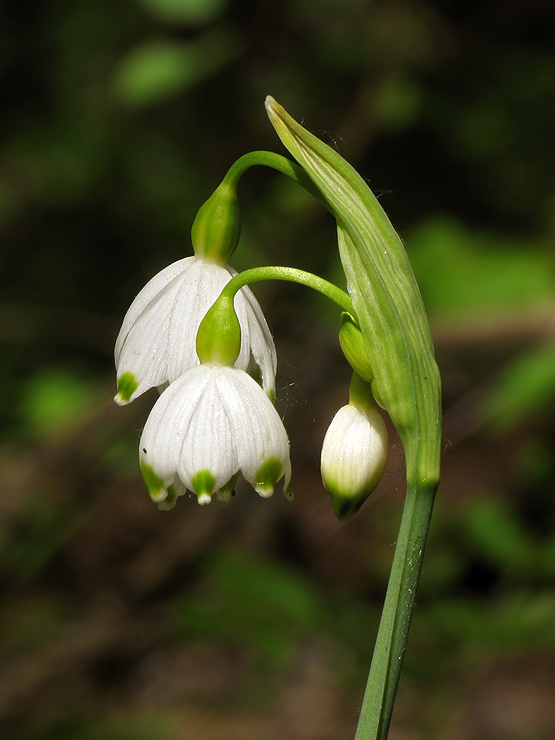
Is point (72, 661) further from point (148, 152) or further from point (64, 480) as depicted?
point (148, 152)

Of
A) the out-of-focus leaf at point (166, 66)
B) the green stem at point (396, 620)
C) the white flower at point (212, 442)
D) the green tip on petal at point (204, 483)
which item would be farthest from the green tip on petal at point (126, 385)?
the out-of-focus leaf at point (166, 66)

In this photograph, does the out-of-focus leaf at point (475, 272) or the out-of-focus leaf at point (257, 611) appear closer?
the out-of-focus leaf at point (257, 611)

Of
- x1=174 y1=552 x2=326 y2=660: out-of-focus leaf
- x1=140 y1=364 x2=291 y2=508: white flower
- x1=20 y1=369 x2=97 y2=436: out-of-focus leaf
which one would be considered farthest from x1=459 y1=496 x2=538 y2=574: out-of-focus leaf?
x1=140 y1=364 x2=291 y2=508: white flower

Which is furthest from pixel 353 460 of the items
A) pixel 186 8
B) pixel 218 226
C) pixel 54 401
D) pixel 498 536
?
pixel 54 401

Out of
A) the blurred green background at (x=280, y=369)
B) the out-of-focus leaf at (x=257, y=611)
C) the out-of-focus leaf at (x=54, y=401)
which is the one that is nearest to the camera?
the out-of-focus leaf at (x=257, y=611)

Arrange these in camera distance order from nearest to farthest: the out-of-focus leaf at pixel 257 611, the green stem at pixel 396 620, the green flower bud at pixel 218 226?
the green stem at pixel 396 620, the green flower bud at pixel 218 226, the out-of-focus leaf at pixel 257 611

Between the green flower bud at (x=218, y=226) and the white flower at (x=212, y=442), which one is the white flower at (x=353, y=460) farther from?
the green flower bud at (x=218, y=226)

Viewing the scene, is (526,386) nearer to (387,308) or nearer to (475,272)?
(475,272)
